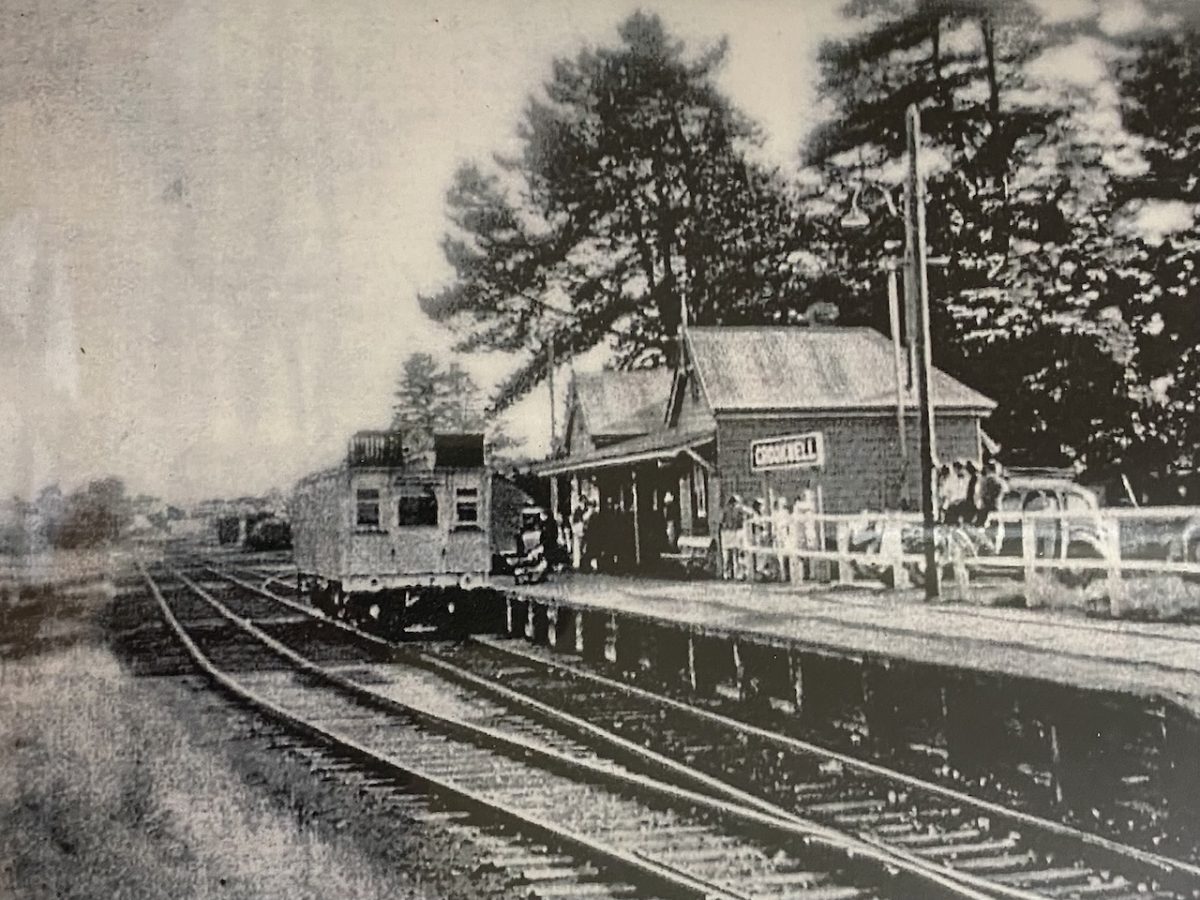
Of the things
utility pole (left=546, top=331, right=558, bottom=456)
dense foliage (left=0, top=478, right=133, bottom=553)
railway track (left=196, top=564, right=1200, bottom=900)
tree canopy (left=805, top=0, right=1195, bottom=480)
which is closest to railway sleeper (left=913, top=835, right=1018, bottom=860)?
railway track (left=196, top=564, right=1200, bottom=900)

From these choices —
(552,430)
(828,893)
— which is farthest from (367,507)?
(828,893)

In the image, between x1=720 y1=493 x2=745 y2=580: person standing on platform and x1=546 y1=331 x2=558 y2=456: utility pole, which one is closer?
x1=546 y1=331 x2=558 y2=456: utility pole

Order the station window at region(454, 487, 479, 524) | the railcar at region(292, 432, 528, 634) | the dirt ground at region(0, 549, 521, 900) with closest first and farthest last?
the dirt ground at region(0, 549, 521, 900) → the railcar at region(292, 432, 528, 634) → the station window at region(454, 487, 479, 524)

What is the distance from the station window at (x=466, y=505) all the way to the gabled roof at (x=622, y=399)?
0.29 metres

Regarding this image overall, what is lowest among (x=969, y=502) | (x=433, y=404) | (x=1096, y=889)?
(x=1096, y=889)

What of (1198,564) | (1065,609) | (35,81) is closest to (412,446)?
(35,81)

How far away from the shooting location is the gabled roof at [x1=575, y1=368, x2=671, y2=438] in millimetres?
2643

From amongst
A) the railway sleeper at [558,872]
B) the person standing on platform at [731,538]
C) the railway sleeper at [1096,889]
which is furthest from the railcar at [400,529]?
the railway sleeper at [1096,889]

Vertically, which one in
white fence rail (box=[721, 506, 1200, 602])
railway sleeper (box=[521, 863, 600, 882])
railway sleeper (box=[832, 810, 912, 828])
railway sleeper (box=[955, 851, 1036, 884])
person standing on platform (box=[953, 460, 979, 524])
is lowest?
railway sleeper (box=[955, 851, 1036, 884])

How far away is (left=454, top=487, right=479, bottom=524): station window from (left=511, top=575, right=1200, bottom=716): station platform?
7.4 inches

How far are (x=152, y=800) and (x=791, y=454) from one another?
1541mm

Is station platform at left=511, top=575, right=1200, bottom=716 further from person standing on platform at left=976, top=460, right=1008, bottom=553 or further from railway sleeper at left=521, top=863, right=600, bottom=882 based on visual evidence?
railway sleeper at left=521, top=863, right=600, bottom=882

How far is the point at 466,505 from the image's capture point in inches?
102

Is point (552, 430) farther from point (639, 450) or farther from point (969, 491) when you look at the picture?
point (969, 491)
